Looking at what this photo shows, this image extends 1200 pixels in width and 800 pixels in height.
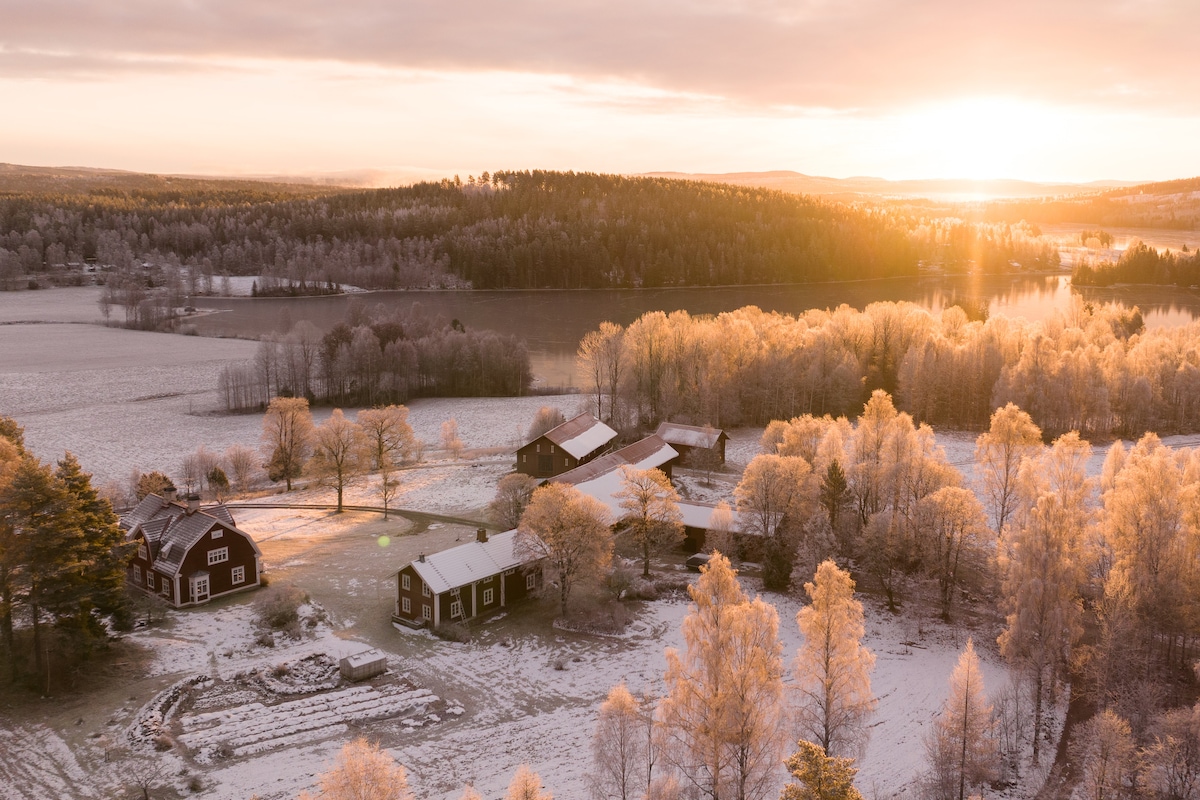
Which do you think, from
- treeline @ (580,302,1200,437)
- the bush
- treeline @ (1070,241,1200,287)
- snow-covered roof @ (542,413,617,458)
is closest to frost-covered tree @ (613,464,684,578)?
snow-covered roof @ (542,413,617,458)

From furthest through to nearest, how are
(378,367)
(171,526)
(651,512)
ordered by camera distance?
(378,367), (651,512), (171,526)

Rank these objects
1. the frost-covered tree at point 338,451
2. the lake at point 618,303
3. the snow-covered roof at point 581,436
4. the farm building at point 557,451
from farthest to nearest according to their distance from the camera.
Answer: the lake at point 618,303 < the snow-covered roof at point 581,436 < the farm building at point 557,451 < the frost-covered tree at point 338,451

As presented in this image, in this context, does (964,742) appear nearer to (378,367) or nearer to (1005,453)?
(1005,453)

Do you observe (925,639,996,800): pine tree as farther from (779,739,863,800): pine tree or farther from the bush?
the bush

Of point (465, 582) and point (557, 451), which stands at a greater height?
point (557, 451)

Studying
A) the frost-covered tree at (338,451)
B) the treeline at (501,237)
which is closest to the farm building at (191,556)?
the frost-covered tree at (338,451)

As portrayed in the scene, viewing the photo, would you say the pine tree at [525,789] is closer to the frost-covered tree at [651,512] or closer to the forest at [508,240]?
the frost-covered tree at [651,512]

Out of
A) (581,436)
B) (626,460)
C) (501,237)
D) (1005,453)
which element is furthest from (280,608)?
(501,237)
